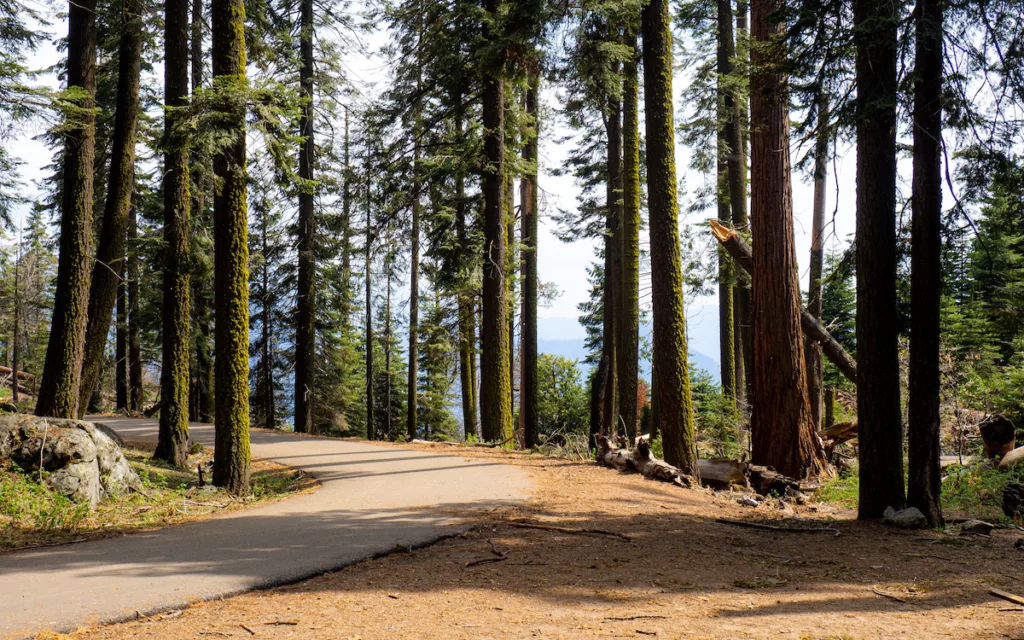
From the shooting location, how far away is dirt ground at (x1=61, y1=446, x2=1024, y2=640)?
406cm

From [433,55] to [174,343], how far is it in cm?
839

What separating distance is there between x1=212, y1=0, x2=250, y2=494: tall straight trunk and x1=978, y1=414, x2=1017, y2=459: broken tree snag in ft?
39.6

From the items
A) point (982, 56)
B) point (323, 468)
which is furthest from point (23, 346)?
point (982, 56)

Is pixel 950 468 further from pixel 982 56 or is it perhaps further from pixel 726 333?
pixel 726 333

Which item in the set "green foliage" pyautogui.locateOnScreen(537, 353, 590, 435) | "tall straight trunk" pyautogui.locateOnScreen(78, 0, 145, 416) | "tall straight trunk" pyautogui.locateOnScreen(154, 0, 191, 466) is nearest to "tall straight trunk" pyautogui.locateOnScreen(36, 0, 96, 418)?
"tall straight trunk" pyautogui.locateOnScreen(78, 0, 145, 416)

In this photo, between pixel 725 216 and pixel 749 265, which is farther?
pixel 725 216

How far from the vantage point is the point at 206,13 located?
15.1 metres

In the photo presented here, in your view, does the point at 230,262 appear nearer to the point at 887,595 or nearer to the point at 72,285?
the point at 72,285

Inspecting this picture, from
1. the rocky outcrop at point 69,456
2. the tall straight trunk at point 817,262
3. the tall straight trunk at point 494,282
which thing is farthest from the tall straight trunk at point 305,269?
the tall straight trunk at point 817,262

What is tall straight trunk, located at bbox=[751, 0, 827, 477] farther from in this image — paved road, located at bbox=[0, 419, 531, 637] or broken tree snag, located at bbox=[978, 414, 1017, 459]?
paved road, located at bbox=[0, 419, 531, 637]

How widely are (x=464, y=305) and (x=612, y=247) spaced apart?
5.26 metres

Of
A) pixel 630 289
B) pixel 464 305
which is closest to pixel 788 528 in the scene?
pixel 630 289

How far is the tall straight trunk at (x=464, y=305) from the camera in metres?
15.8

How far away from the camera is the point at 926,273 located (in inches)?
299
